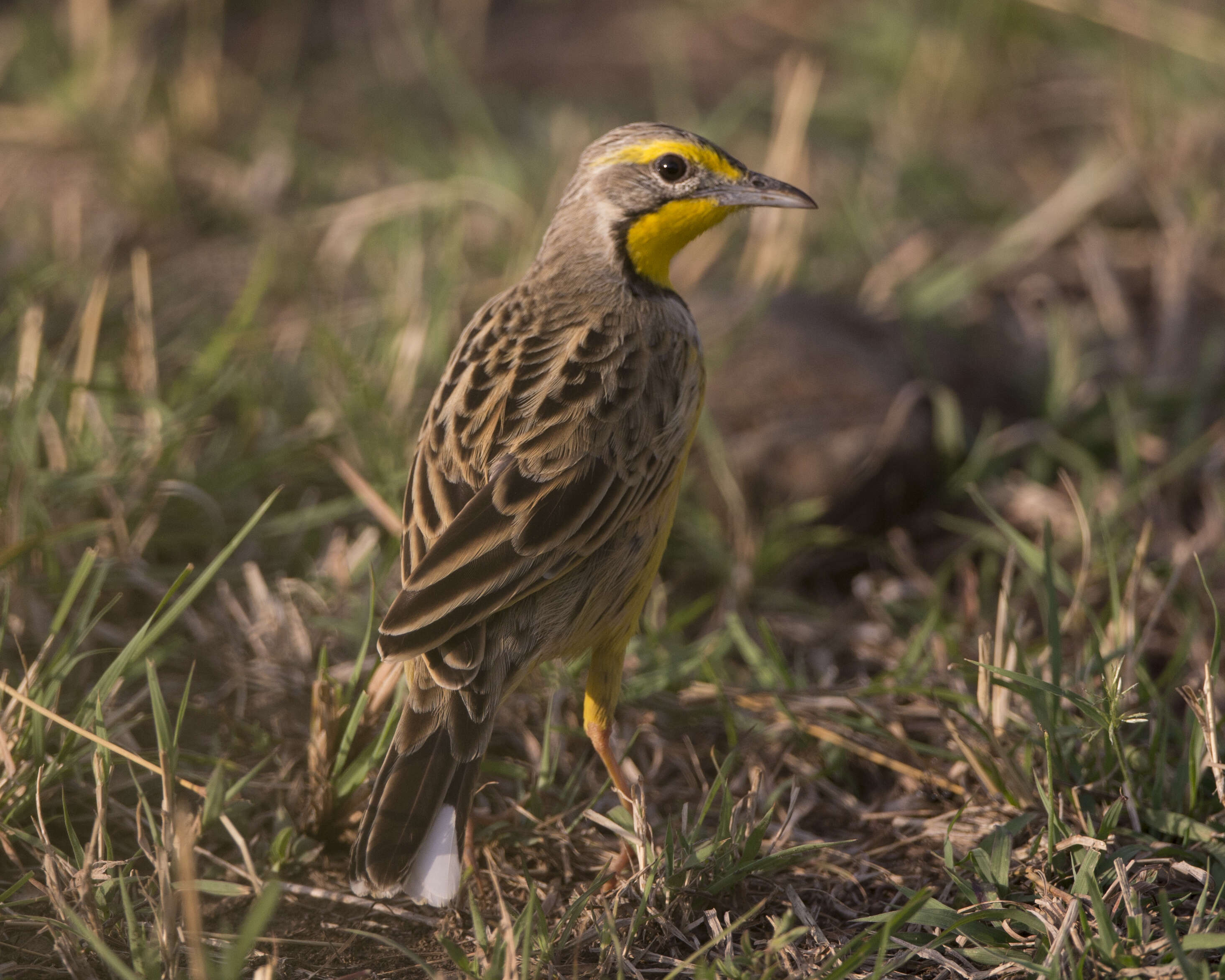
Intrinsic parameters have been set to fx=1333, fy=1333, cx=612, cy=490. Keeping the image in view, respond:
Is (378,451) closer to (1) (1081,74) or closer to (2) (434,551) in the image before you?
(2) (434,551)

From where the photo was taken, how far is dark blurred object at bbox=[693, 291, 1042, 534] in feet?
19.1

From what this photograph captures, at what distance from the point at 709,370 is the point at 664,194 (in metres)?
1.49

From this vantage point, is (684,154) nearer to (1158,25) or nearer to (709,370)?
(709,370)

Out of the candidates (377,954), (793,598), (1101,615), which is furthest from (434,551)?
(1101,615)

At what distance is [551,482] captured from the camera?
12.6ft

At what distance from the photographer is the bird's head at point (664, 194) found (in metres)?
4.69

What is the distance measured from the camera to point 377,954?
11.8ft

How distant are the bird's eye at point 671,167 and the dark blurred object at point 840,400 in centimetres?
147

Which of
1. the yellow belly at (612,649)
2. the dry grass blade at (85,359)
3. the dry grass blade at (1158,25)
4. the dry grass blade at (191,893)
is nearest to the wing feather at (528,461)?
the yellow belly at (612,649)

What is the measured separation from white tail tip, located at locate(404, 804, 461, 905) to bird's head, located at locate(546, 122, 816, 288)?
6.97ft

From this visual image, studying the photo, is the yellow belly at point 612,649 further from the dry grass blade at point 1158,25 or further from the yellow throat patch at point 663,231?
the dry grass blade at point 1158,25

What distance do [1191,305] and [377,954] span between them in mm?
5709

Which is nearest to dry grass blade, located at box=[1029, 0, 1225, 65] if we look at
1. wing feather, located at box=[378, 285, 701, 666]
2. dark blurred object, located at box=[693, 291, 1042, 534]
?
dark blurred object, located at box=[693, 291, 1042, 534]

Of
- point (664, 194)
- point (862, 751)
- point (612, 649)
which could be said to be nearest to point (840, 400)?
point (664, 194)
